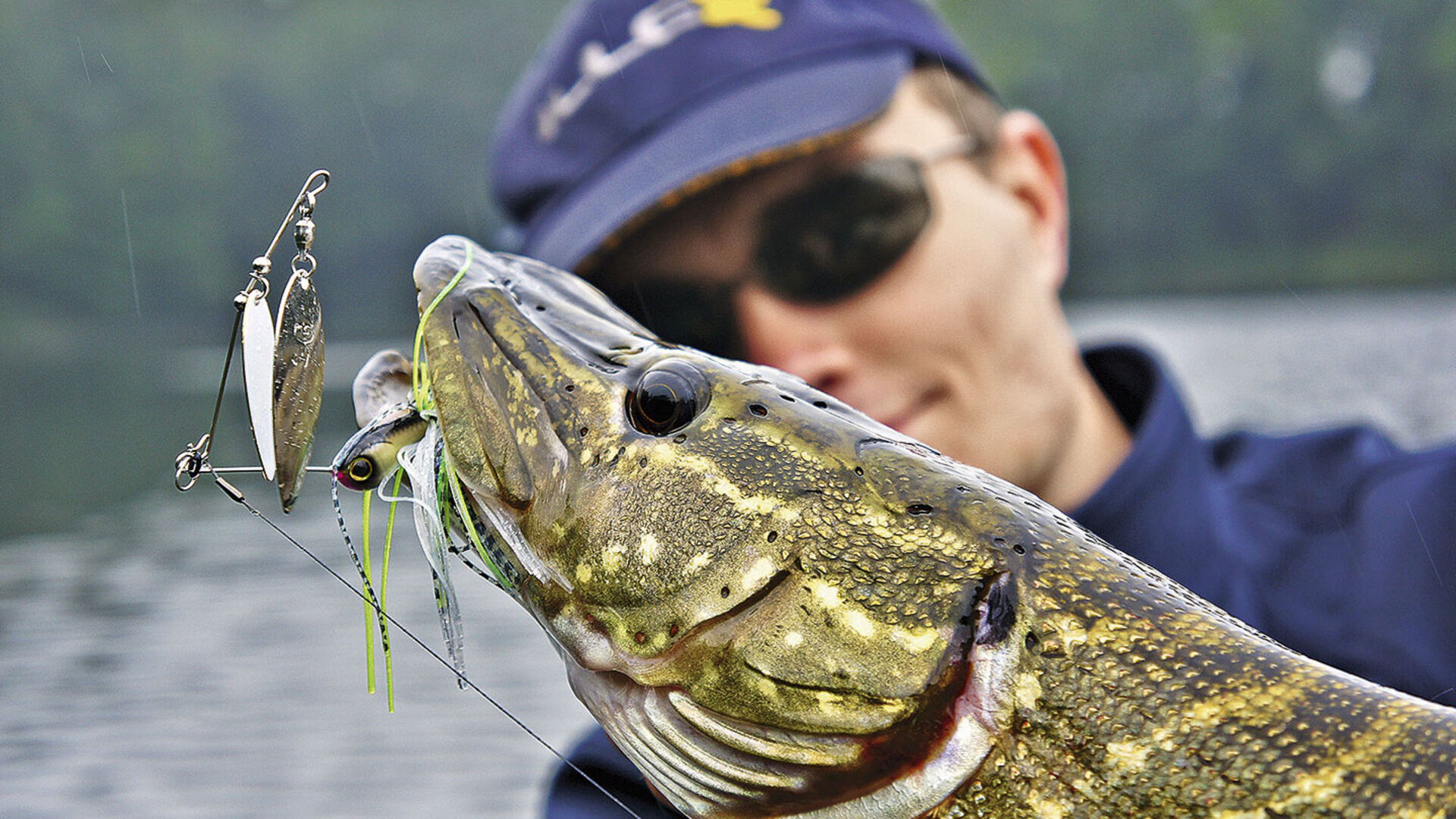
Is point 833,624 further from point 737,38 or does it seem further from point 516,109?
point 516,109

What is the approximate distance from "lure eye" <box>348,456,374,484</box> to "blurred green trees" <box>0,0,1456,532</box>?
42.2 m

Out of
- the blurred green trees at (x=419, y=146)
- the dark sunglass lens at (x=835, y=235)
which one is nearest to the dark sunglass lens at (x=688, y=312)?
the dark sunglass lens at (x=835, y=235)

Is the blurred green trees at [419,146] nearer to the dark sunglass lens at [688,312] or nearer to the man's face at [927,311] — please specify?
the dark sunglass lens at [688,312]

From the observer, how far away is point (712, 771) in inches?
60.2

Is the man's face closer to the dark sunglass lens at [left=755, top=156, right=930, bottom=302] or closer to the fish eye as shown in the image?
the dark sunglass lens at [left=755, top=156, right=930, bottom=302]

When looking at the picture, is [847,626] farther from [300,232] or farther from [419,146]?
[419,146]

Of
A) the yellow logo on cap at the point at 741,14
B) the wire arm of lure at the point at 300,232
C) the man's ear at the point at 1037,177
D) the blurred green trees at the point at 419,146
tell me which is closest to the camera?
the wire arm of lure at the point at 300,232

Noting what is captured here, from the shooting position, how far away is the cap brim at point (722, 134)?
3436mm

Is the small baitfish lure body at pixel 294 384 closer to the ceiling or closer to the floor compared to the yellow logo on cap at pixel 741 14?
closer to the floor

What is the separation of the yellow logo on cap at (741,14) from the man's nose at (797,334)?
2.77 ft

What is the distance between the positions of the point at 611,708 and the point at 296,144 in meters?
67.7

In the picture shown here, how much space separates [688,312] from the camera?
350cm

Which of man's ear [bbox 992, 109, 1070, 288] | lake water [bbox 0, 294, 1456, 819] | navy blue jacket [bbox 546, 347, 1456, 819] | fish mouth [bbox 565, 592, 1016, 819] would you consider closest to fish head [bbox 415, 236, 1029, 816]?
fish mouth [bbox 565, 592, 1016, 819]

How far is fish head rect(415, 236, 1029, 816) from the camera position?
1.48 metres
